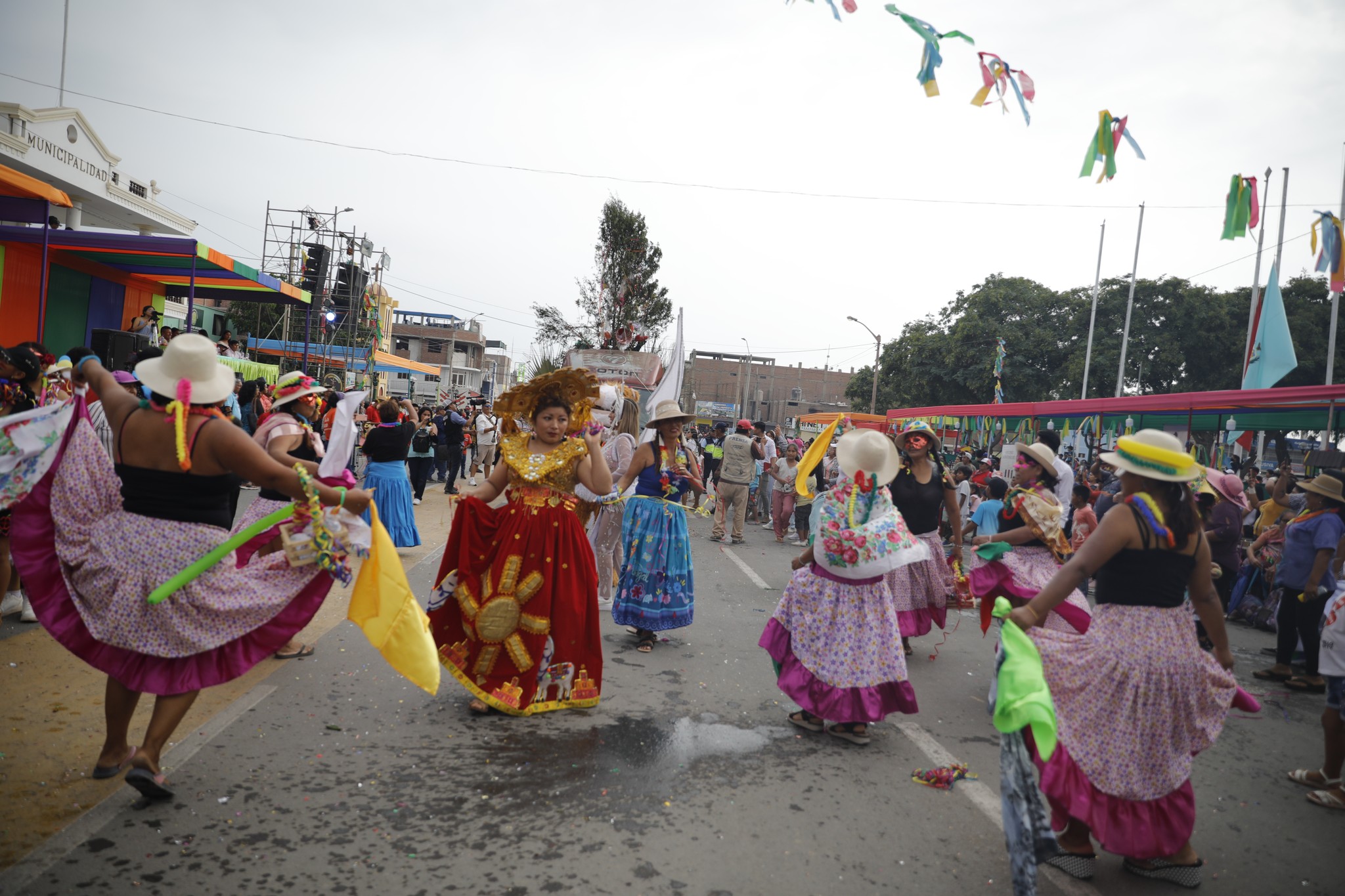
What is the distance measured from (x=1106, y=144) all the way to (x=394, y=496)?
847 cm

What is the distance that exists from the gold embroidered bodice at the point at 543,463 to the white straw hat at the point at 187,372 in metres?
1.73

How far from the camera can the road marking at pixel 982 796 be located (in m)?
3.25

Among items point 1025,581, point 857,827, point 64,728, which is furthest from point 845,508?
point 64,728

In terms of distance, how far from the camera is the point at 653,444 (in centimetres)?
662

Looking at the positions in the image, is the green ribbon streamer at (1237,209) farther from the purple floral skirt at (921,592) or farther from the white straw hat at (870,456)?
the white straw hat at (870,456)

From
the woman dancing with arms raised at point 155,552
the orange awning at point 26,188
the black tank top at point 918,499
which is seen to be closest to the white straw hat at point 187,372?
the woman dancing with arms raised at point 155,552

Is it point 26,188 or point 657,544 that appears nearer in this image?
point 657,544

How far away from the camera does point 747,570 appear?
10.8 meters

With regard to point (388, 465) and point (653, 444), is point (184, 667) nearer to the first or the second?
point (653, 444)

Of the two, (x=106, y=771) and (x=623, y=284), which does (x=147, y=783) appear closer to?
(x=106, y=771)

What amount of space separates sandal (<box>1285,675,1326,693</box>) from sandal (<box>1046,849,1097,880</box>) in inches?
188

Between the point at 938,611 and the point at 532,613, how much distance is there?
3.50 meters

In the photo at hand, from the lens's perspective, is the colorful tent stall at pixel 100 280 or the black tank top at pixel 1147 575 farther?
the colorful tent stall at pixel 100 280

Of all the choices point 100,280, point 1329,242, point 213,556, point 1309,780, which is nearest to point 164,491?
point 213,556
